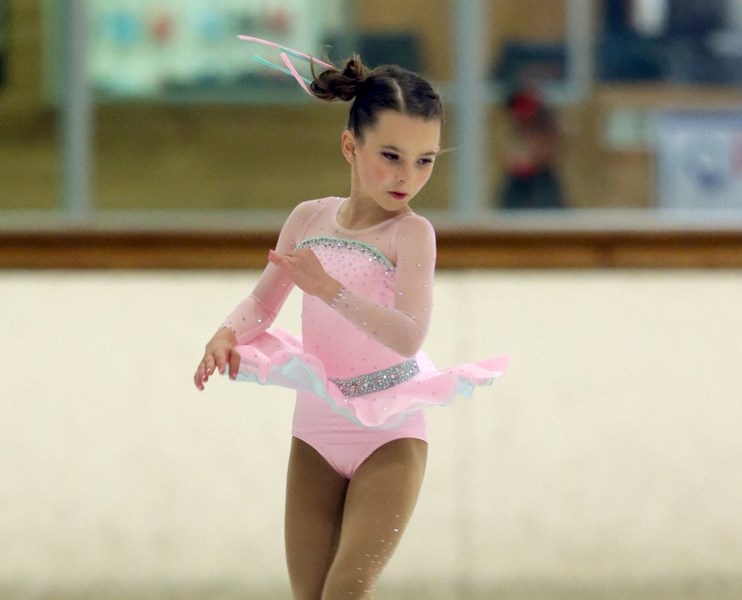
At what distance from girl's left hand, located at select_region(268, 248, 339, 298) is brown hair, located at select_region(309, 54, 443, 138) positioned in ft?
0.75

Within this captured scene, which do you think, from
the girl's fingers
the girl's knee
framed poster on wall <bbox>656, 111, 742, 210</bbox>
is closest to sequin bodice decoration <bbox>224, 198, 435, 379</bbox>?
the girl's fingers

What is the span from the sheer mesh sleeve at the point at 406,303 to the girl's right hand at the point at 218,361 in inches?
7.3

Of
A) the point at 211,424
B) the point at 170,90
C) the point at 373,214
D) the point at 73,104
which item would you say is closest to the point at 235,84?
the point at 170,90

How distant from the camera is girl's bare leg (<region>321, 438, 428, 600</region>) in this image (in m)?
1.93

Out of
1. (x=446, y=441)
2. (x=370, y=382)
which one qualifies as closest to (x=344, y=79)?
(x=370, y=382)

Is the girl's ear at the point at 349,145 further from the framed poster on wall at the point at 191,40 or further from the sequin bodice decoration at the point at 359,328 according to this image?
the framed poster on wall at the point at 191,40

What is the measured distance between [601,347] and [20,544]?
6.01 feet

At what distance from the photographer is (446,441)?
3.86 m

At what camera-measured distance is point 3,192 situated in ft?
12.6

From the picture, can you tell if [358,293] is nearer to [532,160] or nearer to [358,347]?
[358,347]

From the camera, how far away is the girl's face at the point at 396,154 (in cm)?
193

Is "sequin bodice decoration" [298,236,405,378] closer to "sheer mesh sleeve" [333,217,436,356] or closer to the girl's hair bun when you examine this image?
"sheer mesh sleeve" [333,217,436,356]

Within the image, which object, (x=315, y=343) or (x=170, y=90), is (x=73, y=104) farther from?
(x=315, y=343)

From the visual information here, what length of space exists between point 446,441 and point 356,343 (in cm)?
188
